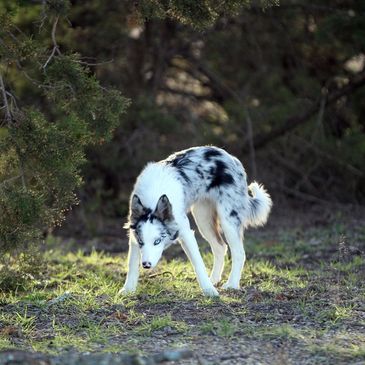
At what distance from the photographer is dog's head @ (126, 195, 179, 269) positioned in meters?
8.04

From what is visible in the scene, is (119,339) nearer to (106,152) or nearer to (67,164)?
(67,164)

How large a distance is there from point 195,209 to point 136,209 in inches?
53.6

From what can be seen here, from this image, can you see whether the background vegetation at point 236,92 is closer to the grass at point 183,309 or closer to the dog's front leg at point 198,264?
the grass at point 183,309

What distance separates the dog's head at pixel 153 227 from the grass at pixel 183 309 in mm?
489

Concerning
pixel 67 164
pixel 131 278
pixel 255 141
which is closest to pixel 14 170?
pixel 67 164

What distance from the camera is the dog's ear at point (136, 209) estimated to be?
8227 mm

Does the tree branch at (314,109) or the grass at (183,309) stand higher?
the tree branch at (314,109)

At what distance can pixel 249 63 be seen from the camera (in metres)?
16.6

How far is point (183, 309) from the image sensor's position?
7602 mm

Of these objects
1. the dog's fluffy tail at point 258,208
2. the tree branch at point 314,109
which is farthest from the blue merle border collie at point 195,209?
the tree branch at point 314,109

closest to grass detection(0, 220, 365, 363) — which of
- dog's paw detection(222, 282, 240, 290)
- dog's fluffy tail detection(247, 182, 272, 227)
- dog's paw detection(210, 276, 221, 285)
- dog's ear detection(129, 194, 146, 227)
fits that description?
dog's paw detection(222, 282, 240, 290)

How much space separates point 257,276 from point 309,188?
6.73 metres

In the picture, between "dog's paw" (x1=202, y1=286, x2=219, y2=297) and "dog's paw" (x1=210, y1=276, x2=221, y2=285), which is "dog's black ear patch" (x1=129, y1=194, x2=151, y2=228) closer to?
"dog's paw" (x1=202, y1=286, x2=219, y2=297)

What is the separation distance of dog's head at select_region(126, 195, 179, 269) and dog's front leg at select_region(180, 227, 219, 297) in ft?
A: 0.51
